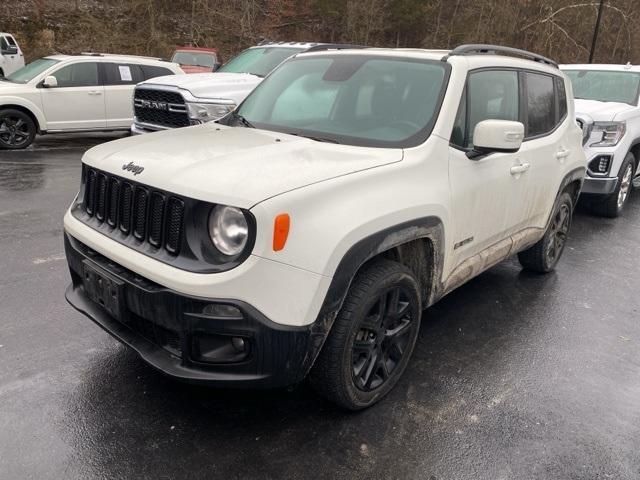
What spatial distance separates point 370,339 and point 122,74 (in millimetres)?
9994

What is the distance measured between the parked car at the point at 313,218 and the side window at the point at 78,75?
793cm

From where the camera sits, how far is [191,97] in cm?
771

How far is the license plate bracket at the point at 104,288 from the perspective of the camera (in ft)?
8.59

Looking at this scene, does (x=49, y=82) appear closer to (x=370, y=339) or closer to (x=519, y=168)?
(x=519, y=168)

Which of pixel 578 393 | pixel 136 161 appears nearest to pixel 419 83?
pixel 136 161

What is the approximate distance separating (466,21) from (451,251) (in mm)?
35659

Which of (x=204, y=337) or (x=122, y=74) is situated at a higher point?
(x=122, y=74)

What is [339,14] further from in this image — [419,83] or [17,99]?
[419,83]

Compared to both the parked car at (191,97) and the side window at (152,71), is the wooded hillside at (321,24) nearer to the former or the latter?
the side window at (152,71)

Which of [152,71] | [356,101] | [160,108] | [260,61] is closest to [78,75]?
[152,71]

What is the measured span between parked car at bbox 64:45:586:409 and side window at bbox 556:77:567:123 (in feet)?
2.88

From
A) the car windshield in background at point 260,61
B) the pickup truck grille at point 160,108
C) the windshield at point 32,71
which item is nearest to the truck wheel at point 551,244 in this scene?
the pickup truck grille at point 160,108

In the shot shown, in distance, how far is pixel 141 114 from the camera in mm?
8500

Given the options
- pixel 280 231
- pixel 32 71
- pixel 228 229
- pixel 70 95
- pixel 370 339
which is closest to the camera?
pixel 280 231
